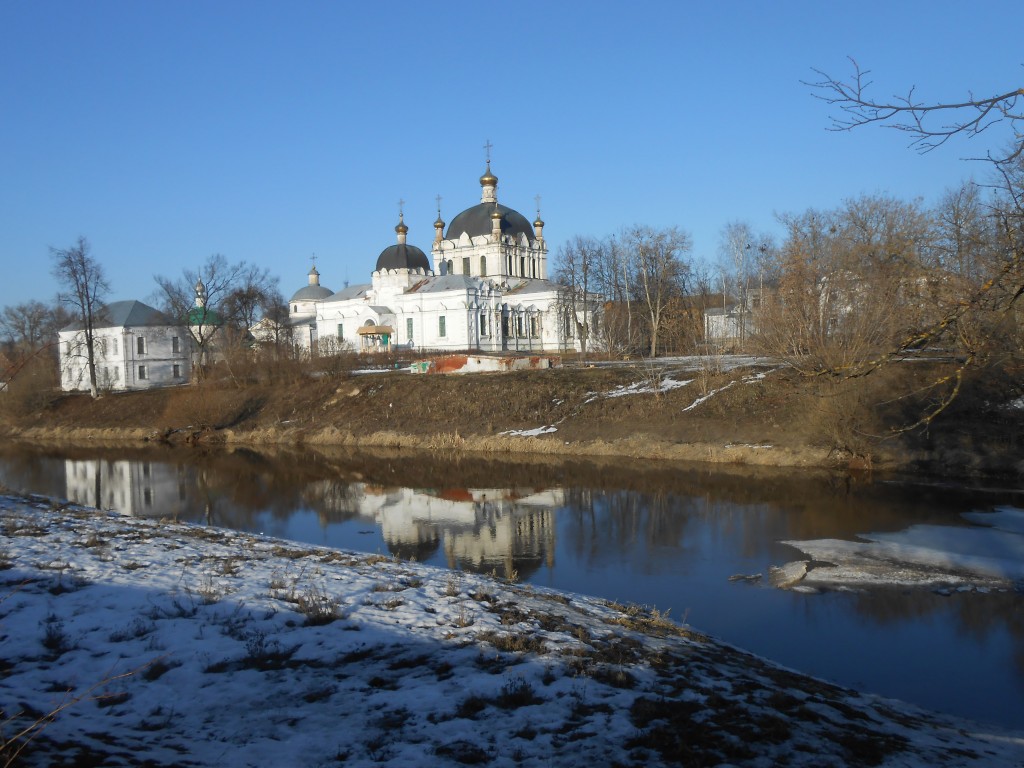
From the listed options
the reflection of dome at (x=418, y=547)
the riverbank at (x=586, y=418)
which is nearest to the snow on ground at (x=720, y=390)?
the riverbank at (x=586, y=418)

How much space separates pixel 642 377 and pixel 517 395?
15.4 ft

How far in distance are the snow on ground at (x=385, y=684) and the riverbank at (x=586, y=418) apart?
32.5ft

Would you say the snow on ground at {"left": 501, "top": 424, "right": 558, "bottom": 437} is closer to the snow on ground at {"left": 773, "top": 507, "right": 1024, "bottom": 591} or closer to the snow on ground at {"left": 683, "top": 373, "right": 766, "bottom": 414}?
the snow on ground at {"left": 683, "top": 373, "right": 766, "bottom": 414}

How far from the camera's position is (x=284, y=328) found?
55031 mm

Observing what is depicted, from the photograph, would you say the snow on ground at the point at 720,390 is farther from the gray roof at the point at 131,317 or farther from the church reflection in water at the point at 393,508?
the gray roof at the point at 131,317

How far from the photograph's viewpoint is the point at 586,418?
28.2m

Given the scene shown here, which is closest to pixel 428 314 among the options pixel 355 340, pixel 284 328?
pixel 355 340

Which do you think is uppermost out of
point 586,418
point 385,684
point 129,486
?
point 586,418

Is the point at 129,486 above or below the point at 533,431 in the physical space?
below

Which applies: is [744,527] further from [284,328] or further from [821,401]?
[284,328]

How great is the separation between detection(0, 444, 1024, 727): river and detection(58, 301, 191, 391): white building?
76.8 ft

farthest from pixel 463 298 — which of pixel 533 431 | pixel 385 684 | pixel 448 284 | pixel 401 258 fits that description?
pixel 385 684

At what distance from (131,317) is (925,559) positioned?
50.8 metres

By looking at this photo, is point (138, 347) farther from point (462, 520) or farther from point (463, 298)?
point (462, 520)
